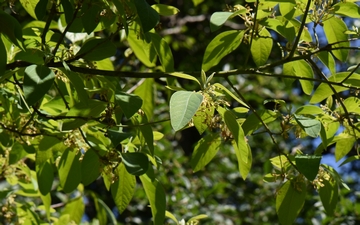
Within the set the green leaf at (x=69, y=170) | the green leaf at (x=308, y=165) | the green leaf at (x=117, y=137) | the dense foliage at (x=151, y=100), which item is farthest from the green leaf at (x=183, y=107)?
the green leaf at (x=69, y=170)

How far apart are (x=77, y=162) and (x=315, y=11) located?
23.2 inches

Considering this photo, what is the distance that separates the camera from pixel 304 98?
205 inches

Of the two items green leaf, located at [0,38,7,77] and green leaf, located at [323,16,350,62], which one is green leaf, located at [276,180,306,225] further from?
green leaf, located at [0,38,7,77]

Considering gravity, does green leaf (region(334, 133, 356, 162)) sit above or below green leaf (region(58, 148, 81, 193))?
above

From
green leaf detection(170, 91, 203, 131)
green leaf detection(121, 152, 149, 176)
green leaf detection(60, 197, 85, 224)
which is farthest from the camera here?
green leaf detection(60, 197, 85, 224)

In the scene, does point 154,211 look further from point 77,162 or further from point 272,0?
point 272,0

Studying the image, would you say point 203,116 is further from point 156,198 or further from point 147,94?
point 147,94

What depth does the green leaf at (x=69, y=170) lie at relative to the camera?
4.42 ft

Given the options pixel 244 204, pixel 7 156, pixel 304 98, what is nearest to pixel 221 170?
pixel 244 204

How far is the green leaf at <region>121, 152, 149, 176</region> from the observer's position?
0.98m

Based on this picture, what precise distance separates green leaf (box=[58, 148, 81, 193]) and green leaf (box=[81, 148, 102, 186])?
0.11 meters

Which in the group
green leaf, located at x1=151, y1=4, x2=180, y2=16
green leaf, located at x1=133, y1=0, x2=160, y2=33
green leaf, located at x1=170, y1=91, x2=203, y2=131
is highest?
green leaf, located at x1=133, y1=0, x2=160, y2=33

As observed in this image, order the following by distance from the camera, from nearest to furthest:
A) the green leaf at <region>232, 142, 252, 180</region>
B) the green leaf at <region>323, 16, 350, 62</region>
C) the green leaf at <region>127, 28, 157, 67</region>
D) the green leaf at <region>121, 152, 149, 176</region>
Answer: the green leaf at <region>121, 152, 149, 176</region>
the green leaf at <region>232, 142, 252, 180</region>
the green leaf at <region>323, 16, 350, 62</region>
the green leaf at <region>127, 28, 157, 67</region>

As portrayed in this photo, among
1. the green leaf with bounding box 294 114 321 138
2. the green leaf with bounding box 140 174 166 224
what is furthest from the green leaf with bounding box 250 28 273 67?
the green leaf with bounding box 140 174 166 224
